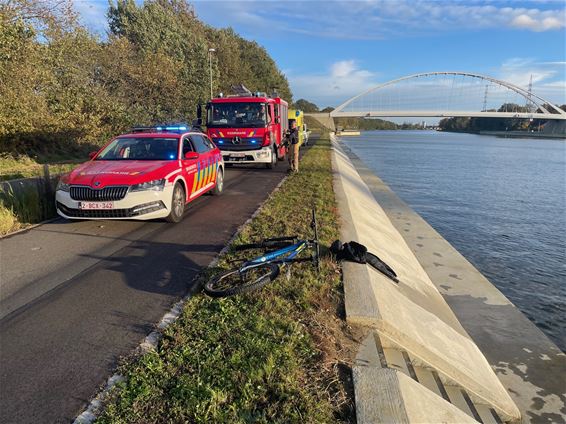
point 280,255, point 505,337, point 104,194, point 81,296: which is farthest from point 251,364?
point 505,337

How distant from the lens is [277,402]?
271 cm

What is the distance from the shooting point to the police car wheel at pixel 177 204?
7.23 meters

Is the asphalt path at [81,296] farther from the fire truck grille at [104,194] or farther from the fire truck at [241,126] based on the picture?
the fire truck at [241,126]

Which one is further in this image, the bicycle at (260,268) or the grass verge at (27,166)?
the grass verge at (27,166)

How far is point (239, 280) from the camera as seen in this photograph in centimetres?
462

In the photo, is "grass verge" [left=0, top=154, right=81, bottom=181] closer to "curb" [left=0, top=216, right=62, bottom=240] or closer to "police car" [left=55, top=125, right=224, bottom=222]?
"curb" [left=0, top=216, right=62, bottom=240]

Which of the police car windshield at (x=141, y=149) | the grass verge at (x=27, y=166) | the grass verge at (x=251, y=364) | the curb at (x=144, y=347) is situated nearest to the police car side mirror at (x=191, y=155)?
the police car windshield at (x=141, y=149)

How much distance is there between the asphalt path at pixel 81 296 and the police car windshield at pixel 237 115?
24.3ft

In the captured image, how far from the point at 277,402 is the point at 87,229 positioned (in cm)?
546

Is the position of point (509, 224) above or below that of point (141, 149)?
below

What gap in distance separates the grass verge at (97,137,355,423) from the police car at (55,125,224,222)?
3.00m

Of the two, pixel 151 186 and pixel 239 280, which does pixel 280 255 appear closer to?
pixel 239 280

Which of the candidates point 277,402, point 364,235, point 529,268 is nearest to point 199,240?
point 364,235

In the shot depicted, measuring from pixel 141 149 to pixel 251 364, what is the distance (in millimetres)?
5925
